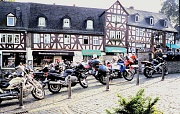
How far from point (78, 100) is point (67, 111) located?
4.81ft

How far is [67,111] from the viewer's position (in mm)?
6691

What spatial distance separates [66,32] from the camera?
1209 inches

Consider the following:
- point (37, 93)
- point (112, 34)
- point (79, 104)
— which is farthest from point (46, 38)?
point (79, 104)

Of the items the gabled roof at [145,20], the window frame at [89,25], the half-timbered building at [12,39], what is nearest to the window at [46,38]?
the half-timbered building at [12,39]

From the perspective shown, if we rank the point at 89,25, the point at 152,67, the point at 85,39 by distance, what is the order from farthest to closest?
the point at 89,25 → the point at 85,39 → the point at 152,67

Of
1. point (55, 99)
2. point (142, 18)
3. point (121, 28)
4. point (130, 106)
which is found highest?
point (142, 18)

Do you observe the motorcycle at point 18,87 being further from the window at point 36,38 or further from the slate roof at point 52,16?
the slate roof at point 52,16

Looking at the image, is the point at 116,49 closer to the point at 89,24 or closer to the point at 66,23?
the point at 89,24

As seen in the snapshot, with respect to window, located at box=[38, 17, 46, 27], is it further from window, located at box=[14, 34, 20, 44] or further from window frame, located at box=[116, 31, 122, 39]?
window frame, located at box=[116, 31, 122, 39]

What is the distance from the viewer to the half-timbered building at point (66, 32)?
28.7m

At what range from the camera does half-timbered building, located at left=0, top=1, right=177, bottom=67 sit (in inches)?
1131

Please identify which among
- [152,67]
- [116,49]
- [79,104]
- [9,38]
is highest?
[9,38]

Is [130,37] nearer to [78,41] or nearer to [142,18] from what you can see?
[142,18]

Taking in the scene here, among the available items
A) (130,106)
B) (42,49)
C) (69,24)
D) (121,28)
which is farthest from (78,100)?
(121,28)
